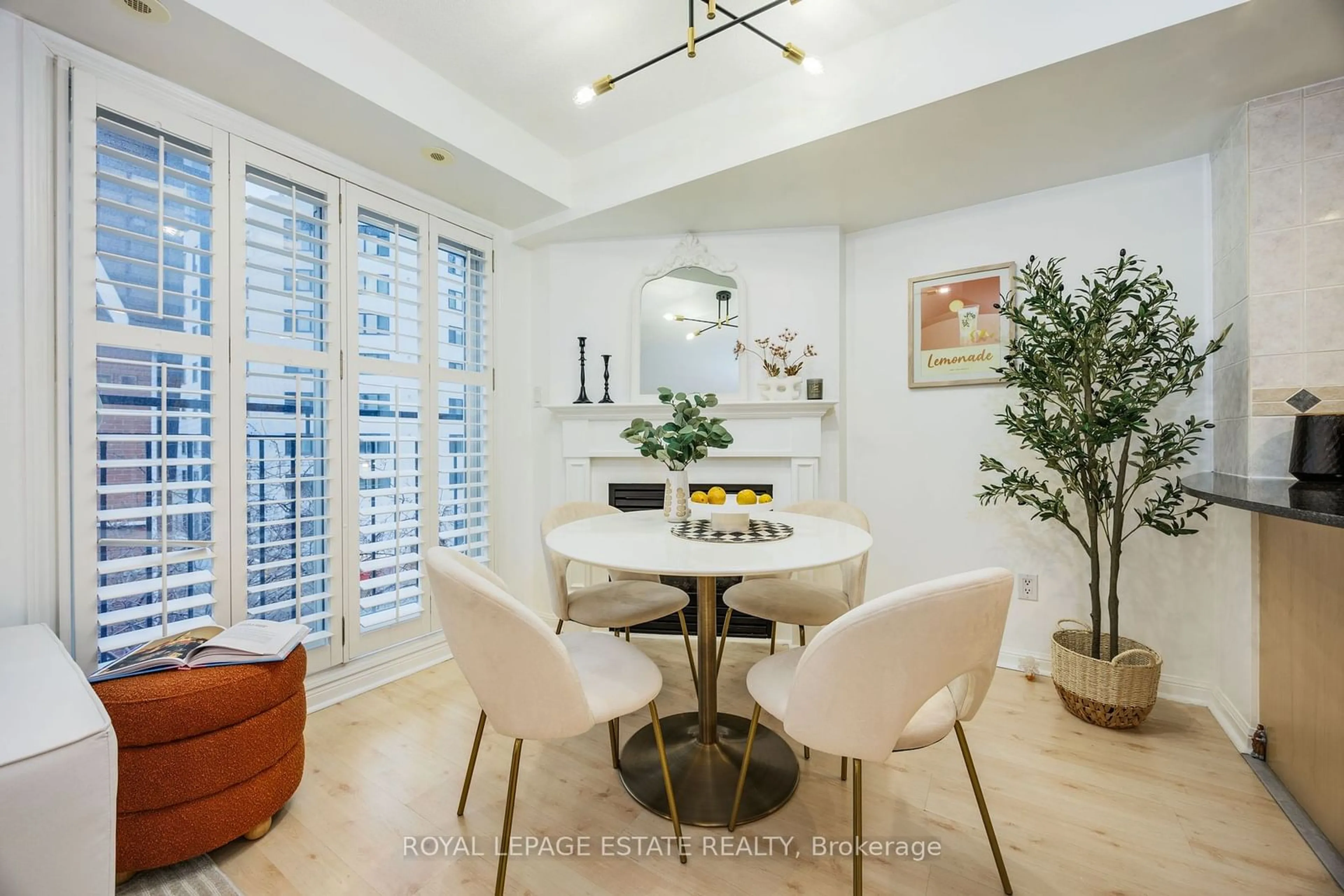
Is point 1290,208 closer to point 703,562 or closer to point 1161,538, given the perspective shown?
point 1161,538

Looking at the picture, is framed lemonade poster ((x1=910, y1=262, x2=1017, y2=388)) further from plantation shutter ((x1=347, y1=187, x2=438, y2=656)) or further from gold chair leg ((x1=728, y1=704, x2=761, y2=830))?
plantation shutter ((x1=347, y1=187, x2=438, y2=656))

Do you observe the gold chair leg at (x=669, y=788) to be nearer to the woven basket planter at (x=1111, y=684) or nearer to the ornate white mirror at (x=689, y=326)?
the woven basket planter at (x=1111, y=684)

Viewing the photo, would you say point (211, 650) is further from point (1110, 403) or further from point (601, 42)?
point (1110, 403)

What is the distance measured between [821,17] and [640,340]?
172 cm

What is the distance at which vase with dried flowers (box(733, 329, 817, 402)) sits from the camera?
2.99 meters

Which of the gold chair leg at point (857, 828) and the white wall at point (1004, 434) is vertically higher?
the white wall at point (1004, 434)

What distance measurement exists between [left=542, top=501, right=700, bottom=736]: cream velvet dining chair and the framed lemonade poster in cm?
176

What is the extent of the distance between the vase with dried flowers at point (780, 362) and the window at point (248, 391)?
63.9 inches

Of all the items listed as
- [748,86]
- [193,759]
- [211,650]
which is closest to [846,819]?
[193,759]

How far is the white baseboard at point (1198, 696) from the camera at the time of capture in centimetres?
196

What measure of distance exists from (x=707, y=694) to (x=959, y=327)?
2.19 metres

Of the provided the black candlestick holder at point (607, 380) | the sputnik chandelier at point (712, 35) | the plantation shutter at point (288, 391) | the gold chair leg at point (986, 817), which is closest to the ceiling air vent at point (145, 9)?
the plantation shutter at point (288, 391)

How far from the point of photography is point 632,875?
1.39 meters

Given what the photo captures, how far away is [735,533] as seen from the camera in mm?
1803
